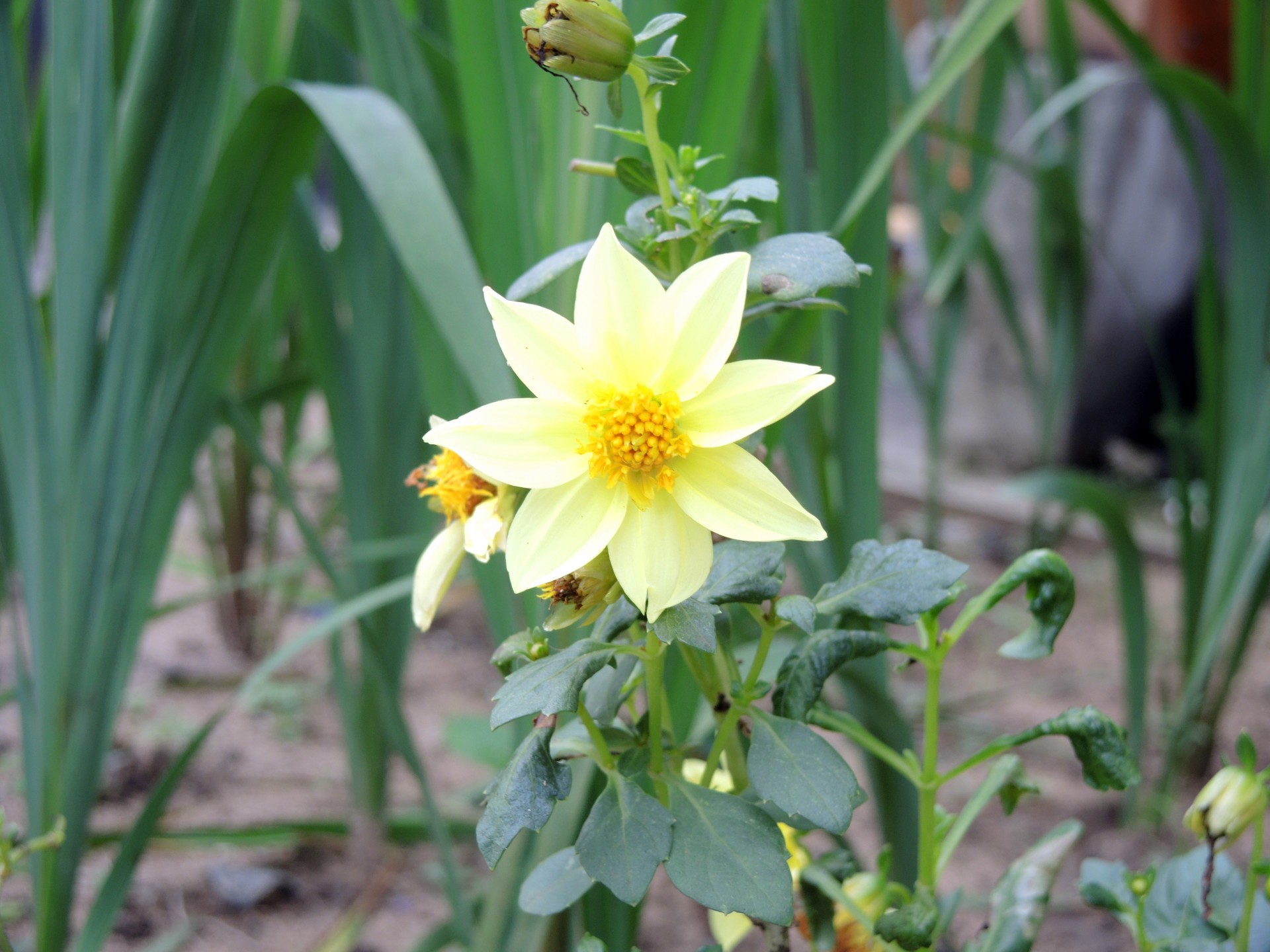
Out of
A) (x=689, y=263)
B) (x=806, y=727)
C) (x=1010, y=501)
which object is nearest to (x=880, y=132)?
(x=689, y=263)

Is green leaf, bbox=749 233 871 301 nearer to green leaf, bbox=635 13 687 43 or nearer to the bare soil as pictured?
green leaf, bbox=635 13 687 43

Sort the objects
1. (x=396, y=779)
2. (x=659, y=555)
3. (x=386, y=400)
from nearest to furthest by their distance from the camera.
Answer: (x=659, y=555)
(x=386, y=400)
(x=396, y=779)

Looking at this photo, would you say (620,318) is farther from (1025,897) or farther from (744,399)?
(1025,897)

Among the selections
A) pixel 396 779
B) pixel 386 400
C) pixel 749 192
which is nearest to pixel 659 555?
pixel 749 192

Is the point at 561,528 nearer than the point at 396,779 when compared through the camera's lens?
Yes

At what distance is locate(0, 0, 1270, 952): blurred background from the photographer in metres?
0.59

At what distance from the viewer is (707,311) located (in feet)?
1.01

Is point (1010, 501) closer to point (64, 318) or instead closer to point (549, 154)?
point (549, 154)

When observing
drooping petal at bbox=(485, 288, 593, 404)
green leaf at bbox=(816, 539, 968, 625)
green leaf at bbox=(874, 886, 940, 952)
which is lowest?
green leaf at bbox=(874, 886, 940, 952)

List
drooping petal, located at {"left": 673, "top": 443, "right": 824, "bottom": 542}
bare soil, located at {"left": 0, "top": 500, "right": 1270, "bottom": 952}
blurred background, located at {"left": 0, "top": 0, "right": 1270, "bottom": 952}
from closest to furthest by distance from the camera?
drooping petal, located at {"left": 673, "top": 443, "right": 824, "bottom": 542} → blurred background, located at {"left": 0, "top": 0, "right": 1270, "bottom": 952} → bare soil, located at {"left": 0, "top": 500, "right": 1270, "bottom": 952}

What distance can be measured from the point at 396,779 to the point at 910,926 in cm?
94

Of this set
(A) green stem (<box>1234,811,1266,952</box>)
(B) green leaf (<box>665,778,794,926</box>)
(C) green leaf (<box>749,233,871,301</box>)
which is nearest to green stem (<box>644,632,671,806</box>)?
(B) green leaf (<box>665,778,794,926</box>)

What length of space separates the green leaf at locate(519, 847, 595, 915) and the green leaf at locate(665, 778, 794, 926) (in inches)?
2.2

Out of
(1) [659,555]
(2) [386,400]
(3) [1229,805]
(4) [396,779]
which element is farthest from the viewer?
(4) [396,779]
